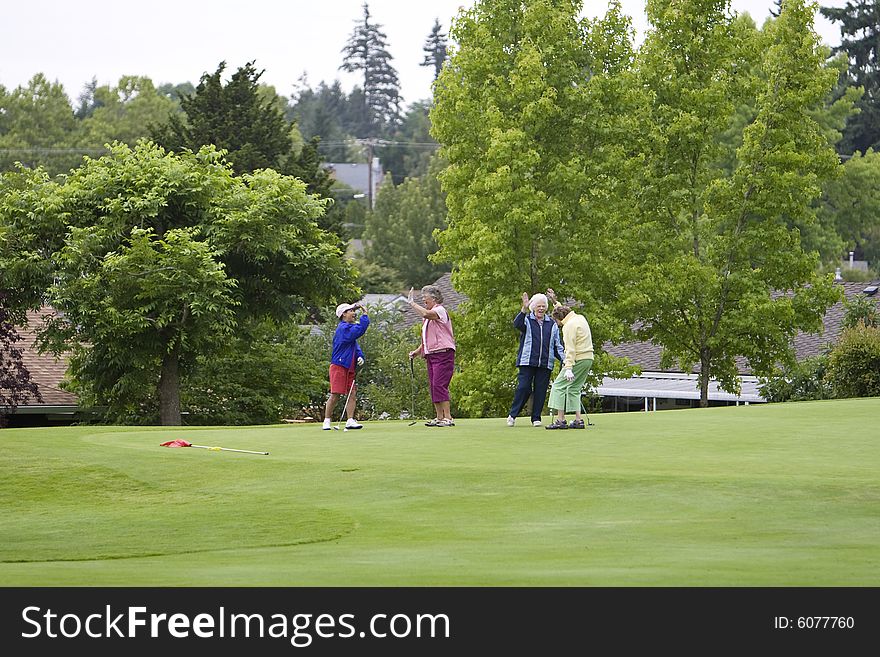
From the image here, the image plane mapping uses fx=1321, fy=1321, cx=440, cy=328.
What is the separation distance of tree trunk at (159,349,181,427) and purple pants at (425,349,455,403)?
1869cm

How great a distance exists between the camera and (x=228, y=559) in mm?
9742

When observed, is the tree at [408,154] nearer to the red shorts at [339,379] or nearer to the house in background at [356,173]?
the house in background at [356,173]

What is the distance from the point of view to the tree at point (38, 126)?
112875 mm

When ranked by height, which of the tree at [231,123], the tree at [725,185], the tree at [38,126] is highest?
the tree at [38,126]

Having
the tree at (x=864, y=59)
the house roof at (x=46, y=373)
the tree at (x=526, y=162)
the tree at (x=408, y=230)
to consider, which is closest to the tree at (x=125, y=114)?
the tree at (x=408, y=230)

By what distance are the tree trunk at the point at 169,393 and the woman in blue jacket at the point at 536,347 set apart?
64.2ft

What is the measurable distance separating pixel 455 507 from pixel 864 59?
263ft

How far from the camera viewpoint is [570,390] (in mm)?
19312

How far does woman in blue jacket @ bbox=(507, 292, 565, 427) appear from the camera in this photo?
1900cm

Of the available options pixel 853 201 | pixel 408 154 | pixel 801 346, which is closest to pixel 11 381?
pixel 801 346

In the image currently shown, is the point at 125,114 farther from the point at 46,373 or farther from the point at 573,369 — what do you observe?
the point at 573,369
